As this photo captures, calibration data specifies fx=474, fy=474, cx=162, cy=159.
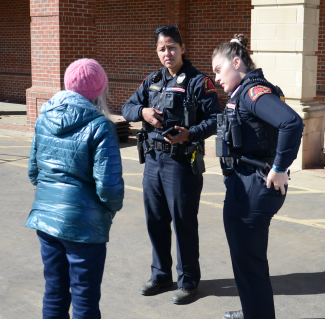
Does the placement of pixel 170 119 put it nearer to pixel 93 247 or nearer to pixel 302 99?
pixel 93 247

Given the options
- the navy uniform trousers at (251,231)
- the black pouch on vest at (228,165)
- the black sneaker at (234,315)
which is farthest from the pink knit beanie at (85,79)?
the black sneaker at (234,315)

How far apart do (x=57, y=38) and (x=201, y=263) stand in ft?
25.3

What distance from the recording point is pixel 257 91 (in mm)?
2773

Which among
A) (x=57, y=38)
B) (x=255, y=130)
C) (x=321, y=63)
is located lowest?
(x=255, y=130)

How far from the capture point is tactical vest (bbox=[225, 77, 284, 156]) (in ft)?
→ 9.32

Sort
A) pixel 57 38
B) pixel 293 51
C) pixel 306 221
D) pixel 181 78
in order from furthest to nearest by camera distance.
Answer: pixel 57 38 → pixel 293 51 → pixel 306 221 → pixel 181 78

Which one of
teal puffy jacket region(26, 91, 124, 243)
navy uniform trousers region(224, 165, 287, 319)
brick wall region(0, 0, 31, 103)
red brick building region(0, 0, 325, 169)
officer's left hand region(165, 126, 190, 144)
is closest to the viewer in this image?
teal puffy jacket region(26, 91, 124, 243)

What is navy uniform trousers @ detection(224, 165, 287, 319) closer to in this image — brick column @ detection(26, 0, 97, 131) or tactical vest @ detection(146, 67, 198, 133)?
tactical vest @ detection(146, 67, 198, 133)

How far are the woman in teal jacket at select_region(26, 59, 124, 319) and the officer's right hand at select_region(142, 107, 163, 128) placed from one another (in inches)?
40.1

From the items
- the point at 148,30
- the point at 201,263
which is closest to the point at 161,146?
the point at 201,263

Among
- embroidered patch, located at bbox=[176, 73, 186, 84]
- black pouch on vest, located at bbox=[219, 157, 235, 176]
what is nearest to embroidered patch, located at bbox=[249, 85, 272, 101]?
black pouch on vest, located at bbox=[219, 157, 235, 176]

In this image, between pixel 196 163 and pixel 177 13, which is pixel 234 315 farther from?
pixel 177 13

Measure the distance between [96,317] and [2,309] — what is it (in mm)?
1224

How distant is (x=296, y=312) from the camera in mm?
3508
